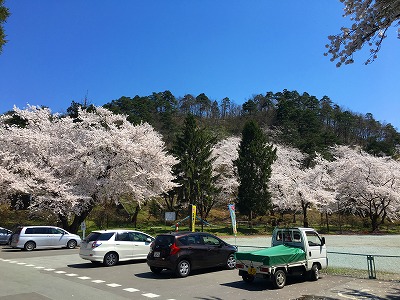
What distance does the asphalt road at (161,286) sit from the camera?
902 centimetres

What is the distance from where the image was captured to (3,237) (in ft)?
82.1

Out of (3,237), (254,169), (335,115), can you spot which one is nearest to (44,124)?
(3,237)

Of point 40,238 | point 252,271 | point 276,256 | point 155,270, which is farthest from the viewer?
point 40,238

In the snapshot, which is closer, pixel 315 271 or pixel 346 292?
pixel 346 292

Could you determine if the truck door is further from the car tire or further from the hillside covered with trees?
the hillside covered with trees

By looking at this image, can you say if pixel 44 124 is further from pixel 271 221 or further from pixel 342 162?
pixel 342 162

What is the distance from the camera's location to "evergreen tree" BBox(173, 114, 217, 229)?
4066cm

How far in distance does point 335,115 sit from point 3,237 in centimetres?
8023

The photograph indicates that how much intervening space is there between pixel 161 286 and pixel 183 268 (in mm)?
1662

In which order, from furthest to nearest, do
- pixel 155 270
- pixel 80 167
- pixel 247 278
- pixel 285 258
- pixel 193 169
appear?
pixel 193 169 → pixel 80 167 → pixel 155 270 → pixel 247 278 → pixel 285 258

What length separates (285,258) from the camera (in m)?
10.2

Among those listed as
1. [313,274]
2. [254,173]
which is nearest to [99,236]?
[313,274]

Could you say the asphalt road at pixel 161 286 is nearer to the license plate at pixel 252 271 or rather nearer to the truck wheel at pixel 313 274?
the truck wheel at pixel 313 274

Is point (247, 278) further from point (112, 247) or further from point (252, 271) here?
point (112, 247)
